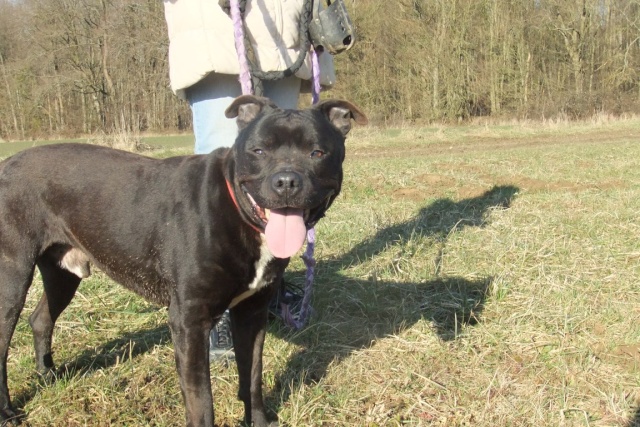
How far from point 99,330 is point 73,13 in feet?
102

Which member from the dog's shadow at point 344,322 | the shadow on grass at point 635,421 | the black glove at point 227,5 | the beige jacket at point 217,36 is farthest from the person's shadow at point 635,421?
the black glove at point 227,5

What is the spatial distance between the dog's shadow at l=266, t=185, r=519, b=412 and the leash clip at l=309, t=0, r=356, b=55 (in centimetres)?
183

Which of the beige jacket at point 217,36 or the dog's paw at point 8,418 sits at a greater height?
the beige jacket at point 217,36

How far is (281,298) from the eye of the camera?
4.30 meters

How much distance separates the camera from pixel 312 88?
394 centimetres

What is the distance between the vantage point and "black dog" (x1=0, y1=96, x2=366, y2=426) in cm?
271

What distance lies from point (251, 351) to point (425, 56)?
28.7 meters

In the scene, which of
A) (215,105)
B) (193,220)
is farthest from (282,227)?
(215,105)

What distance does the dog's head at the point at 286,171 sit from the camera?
8.39ft

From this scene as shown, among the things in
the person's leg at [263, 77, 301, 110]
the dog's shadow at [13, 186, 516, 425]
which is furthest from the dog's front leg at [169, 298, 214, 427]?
the person's leg at [263, 77, 301, 110]

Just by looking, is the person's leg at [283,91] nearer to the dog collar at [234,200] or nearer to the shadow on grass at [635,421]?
the dog collar at [234,200]

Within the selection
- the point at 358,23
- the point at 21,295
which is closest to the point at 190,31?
the point at 21,295

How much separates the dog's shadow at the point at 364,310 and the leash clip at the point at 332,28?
1.83 m

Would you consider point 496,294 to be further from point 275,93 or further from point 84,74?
point 84,74
